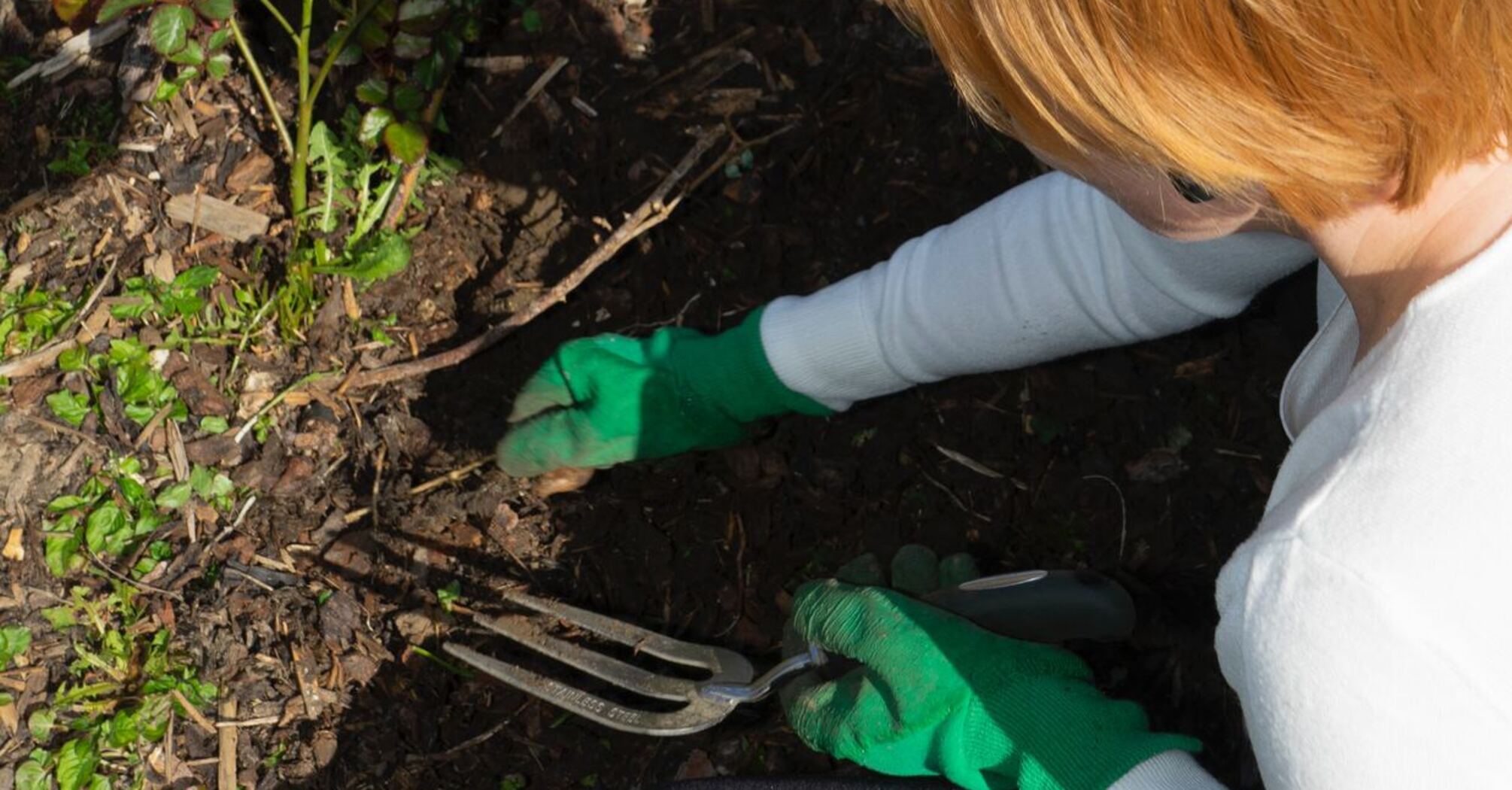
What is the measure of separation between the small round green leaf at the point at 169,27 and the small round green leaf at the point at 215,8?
2cm

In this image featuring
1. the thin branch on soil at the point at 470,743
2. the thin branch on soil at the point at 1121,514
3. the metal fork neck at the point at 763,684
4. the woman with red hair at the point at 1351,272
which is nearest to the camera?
the woman with red hair at the point at 1351,272

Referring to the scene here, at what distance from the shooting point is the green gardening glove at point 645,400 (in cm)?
173

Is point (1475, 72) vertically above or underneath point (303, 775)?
above

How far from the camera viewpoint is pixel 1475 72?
80 centimetres

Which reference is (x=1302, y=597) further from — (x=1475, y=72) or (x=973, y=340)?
(x=973, y=340)

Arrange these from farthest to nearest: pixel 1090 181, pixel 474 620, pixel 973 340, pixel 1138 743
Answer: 1. pixel 474 620
2. pixel 973 340
3. pixel 1138 743
4. pixel 1090 181

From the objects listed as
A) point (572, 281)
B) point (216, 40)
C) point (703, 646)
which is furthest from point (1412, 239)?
point (216, 40)

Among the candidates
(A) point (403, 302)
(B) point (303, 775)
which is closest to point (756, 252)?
(A) point (403, 302)

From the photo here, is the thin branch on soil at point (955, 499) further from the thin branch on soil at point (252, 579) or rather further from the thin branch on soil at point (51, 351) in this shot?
the thin branch on soil at point (51, 351)

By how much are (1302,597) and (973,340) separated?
758 millimetres

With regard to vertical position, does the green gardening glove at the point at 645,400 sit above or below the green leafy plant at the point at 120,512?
above

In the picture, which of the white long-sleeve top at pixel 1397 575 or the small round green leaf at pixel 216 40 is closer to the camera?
the white long-sleeve top at pixel 1397 575

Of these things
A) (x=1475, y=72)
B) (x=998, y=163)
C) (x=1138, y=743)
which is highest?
(x=1475, y=72)

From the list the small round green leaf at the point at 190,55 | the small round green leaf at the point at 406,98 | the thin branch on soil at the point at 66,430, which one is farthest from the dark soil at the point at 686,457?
the small round green leaf at the point at 190,55
